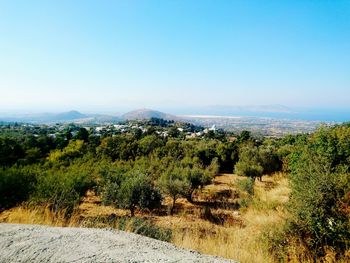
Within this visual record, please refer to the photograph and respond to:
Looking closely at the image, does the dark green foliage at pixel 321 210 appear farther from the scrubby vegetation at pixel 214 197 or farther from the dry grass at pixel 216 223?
the dry grass at pixel 216 223

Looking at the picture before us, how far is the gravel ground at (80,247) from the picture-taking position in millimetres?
2918

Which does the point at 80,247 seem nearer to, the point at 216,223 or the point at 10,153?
the point at 216,223

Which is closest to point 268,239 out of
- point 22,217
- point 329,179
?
point 329,179

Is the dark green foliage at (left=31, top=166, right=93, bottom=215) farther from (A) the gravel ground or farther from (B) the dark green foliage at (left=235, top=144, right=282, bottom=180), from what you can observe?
(B) the dark green foliage at (left=235, top=144, right=282, bottom=180)

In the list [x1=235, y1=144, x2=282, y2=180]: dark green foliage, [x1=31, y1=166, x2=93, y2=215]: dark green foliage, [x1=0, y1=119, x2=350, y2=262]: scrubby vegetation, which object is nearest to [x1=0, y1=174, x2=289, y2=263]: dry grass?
[x1=0, y1=119, x2=350, y2=262]: scrubby vegetation

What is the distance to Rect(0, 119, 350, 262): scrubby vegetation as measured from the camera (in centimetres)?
545

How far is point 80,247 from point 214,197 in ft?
62.2

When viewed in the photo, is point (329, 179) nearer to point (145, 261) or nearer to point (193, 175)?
point (145, 261)

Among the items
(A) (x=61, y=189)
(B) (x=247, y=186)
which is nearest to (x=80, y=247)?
(A) (x=61, y=189)

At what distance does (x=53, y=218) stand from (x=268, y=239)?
431 cm

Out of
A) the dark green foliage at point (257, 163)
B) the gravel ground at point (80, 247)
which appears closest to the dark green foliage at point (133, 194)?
the gravel ground at point (80, 247)

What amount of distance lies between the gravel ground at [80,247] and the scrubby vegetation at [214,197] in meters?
1.15

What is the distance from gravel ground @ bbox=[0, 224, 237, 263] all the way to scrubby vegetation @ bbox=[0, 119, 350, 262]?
115 centimetres

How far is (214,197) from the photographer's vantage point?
2139cm
